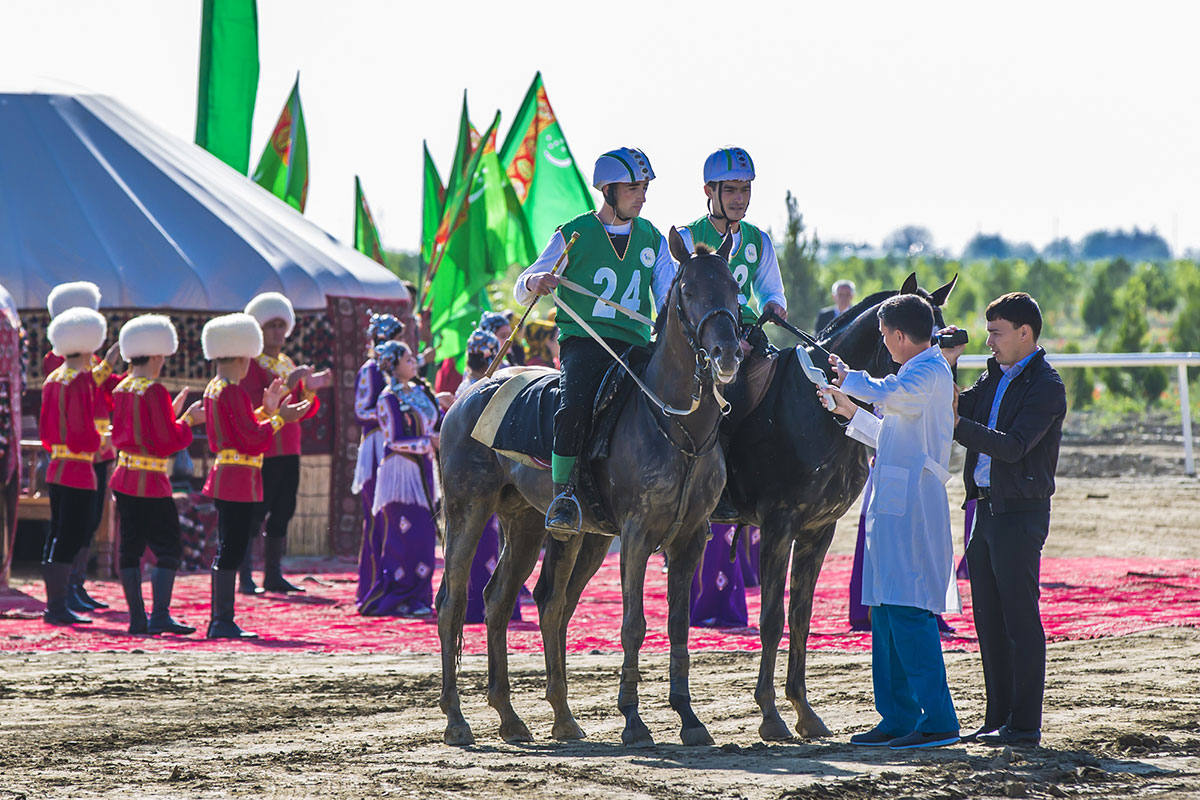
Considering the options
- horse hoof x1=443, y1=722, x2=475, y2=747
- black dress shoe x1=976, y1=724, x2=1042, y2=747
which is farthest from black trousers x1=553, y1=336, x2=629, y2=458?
black dress shoe x1=976, y1=724, x2=1042, y2=747

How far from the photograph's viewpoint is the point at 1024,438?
5.65 metres

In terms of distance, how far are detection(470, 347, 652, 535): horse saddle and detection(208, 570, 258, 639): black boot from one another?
3416mm

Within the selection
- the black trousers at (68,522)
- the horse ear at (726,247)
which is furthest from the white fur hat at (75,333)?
the horse ear at (726,247)

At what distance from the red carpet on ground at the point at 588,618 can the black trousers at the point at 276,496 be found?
543 mm

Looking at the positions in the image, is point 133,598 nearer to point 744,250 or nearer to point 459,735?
point 459,735

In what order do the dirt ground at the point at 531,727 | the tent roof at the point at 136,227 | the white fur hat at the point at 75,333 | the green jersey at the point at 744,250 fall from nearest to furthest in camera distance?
the dirt ground at the point at 531,727 → the green jersey at the point at 744,250 → the white fur hat at the point at 75,333 → the tent roof at the point at 136,227

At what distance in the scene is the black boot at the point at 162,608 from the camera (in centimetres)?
953

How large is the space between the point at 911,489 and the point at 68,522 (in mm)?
6313

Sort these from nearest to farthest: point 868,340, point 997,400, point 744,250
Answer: point 997,400 → point 868,340 → point 744,250

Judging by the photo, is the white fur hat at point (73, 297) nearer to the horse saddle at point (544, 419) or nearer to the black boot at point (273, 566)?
the black boot at point (273, 566)

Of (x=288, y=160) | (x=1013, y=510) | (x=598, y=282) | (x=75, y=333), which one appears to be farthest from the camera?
(x=288, y=160)

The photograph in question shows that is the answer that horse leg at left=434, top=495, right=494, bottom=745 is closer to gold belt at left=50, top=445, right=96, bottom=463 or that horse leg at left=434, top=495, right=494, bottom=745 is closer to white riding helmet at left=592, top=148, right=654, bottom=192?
white riding helmet at left=592, top=148, right=654, bottom=192

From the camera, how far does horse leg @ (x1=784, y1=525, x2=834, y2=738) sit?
6105mm

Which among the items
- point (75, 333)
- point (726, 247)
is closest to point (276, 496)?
point (75, 333)
